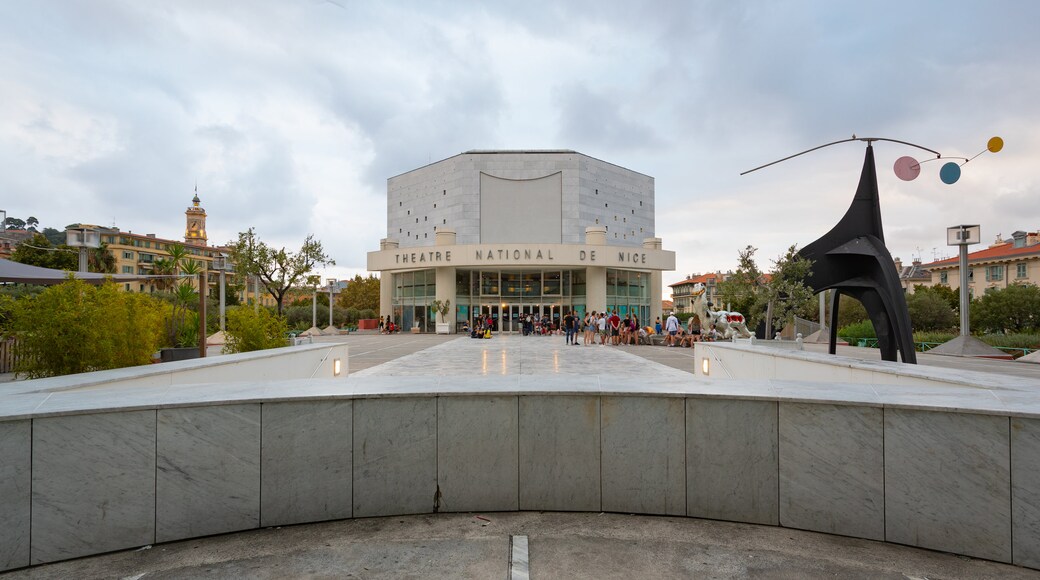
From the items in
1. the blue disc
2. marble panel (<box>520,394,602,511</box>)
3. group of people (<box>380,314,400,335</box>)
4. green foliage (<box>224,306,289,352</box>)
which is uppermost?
the blue disc

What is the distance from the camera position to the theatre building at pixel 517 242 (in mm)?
43344

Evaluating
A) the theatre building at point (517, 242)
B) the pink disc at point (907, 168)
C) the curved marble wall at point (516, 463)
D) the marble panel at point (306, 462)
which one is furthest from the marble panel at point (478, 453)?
the theatre building at point (517, 242)

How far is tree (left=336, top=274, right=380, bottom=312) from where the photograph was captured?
88.4 m

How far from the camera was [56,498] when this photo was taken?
11.4ft

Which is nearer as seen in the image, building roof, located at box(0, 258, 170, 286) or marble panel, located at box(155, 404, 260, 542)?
marble panel, located at box(155, 404, 260, 542)

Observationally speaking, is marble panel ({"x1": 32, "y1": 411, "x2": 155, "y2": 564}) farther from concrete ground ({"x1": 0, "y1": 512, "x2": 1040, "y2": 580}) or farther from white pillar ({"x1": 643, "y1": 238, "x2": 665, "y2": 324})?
white pillar ({"x1": 643, "y1": 238, "x2": 665, "y2": 324})

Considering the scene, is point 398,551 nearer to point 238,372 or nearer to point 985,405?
point 985,405

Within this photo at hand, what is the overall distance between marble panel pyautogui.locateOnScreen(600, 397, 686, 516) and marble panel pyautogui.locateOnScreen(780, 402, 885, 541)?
2.45ft

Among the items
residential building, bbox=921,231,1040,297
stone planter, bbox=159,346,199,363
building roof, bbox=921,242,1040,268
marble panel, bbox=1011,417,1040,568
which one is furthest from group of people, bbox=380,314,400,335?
building roof, bbox=921,242,1040,268

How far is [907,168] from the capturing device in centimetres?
1012

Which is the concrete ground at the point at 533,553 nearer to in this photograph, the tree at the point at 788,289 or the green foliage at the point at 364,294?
the tree at the point at 788,289

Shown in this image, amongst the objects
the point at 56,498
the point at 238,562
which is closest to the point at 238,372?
the point at 56,498

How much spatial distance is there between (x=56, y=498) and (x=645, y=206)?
56992mm

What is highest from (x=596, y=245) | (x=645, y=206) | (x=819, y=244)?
(x=645, y=206)
